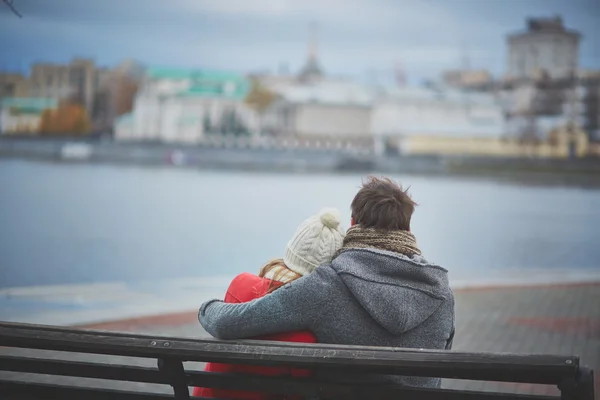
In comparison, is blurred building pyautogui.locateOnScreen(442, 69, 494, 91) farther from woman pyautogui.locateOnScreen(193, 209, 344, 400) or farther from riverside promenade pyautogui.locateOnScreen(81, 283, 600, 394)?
woman pyautogui.locateOnScreen(193, 209, 344, 400)

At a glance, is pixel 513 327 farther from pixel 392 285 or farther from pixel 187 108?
pixel 187 108

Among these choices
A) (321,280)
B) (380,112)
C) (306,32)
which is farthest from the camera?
(380,112)

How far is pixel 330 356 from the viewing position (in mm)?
2201

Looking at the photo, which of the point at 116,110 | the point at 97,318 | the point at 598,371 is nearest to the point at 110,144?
the point at 116,110

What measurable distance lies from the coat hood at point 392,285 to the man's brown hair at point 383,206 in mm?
88

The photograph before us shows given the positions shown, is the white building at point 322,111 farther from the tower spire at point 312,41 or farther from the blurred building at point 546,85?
the blurred building at point 546,85

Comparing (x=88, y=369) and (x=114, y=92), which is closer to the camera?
(x=88, y=369)

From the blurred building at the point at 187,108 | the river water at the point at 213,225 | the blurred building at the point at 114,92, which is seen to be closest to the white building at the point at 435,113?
the river water at the point at 213,225

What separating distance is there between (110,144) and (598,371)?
13919 millimetres

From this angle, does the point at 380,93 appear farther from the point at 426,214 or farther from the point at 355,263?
the point at 355,263

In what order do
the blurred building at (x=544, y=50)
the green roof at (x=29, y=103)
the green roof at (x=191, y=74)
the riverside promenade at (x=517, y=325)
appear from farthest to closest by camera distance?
1. the green roof at (x=191, y=74)
2. the blurred building at (x=544, y=50)
3. the green roof at (x=29, y=103)
4. the riverside promenade at (x=517, y=325)

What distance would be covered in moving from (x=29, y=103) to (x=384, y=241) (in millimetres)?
12525

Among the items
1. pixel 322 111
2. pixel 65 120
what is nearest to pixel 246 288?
pixel 65 120

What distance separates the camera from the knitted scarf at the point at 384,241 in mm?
2260
